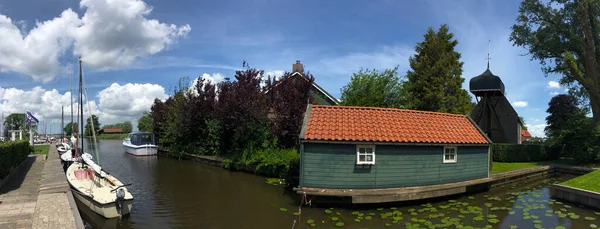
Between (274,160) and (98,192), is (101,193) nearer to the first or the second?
(98,192)

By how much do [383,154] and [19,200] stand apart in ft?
41.0

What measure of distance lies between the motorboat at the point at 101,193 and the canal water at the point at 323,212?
30 cm

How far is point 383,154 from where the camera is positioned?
1220 cm

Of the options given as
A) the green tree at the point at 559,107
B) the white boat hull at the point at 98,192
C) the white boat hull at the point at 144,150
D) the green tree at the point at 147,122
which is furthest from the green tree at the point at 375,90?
the green tree at the point at 147,122

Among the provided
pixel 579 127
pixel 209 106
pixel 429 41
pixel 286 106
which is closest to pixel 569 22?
pixel 579 127

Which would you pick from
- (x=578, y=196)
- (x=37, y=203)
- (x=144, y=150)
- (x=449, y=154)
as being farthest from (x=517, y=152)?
(x=144, y=150)

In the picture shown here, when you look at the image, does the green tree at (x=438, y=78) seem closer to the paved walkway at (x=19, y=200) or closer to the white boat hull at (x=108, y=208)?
the white boat hull at (x=108, y=208)

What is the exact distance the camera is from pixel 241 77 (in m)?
25.2

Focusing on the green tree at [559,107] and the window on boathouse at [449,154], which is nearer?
the window on boathouse at [449,154]

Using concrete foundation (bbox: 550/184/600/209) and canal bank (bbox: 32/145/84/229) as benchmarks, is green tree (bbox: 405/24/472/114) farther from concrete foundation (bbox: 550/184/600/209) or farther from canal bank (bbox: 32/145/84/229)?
canal bank (bbox: 32/145/84/229)

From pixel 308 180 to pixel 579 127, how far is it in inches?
863

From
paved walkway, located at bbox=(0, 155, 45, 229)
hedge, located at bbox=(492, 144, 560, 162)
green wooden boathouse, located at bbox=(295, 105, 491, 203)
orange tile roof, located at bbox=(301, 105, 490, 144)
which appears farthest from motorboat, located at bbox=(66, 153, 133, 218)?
hedge, located at bbox=(492, 144, 560, 162)

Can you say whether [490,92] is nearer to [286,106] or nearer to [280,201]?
[286,106]

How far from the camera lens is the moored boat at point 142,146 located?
37375 mm
